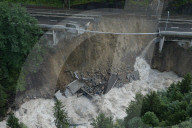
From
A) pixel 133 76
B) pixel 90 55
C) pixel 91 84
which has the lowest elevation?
pixel 91 84

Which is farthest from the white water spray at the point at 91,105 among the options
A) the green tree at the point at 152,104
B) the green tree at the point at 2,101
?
the green tree at the point at 152,104

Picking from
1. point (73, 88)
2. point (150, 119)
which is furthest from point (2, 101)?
point (150, 119)

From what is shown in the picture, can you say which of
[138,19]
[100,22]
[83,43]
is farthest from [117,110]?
[138,19]

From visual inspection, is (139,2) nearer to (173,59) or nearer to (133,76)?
(173,59)

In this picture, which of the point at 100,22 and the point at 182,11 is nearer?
the point at 100,22

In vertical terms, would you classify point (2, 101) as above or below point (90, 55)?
below

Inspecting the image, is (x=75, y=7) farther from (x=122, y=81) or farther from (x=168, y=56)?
(x=168, y=56)
